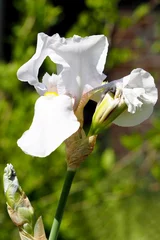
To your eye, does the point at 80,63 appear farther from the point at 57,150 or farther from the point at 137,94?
the point at 57,150

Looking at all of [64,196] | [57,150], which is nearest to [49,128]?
[64,196]

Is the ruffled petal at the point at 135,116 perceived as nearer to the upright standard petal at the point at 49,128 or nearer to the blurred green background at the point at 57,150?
the upright standard petal at the point at 49,128

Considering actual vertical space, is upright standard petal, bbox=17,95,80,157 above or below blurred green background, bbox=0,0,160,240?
above

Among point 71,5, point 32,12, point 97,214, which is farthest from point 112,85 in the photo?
point 71,5

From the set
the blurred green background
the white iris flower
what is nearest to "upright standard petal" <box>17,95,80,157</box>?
the white iris flower

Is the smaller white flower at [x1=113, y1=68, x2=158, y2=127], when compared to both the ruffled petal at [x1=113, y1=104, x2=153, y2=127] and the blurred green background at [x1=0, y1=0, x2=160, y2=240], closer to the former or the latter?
the ruffled petal at [x1=113, y1=104, x2=153, y2=127]

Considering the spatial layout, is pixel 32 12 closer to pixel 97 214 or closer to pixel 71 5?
pixel 97 214

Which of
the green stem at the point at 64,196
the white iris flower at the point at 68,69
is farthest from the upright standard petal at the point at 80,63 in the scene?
the green stem at the point at 64,196
